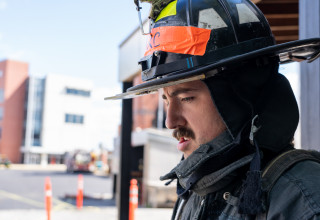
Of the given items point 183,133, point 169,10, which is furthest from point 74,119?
point 183,133

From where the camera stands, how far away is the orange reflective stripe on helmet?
1.33 meters

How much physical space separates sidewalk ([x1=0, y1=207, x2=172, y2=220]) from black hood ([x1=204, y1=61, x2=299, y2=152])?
7971mm

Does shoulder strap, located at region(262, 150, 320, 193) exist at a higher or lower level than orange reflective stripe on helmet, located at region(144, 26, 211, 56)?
lower

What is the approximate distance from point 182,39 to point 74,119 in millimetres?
56528

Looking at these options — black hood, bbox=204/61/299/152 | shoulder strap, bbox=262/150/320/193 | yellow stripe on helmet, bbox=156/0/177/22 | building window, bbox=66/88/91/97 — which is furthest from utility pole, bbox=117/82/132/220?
building window, bbox=66/88/91/97

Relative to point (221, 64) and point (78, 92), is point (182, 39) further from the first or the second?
point (78, 92)

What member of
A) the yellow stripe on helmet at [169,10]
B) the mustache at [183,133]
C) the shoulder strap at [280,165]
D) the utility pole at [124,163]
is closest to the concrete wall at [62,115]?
the utility pole at [124,163]

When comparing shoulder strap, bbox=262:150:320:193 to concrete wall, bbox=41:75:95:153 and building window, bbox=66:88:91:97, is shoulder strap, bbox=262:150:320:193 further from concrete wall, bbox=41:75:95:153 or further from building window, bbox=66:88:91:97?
building window, bbox=66:88:91:97

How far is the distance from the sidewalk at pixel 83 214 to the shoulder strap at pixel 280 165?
8083mm

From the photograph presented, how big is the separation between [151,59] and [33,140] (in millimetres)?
55723

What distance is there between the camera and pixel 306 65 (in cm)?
229

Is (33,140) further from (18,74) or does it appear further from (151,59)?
(151,59)

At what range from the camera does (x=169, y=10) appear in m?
1.46

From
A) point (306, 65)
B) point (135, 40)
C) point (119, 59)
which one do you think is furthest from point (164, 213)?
point (306, 65)
